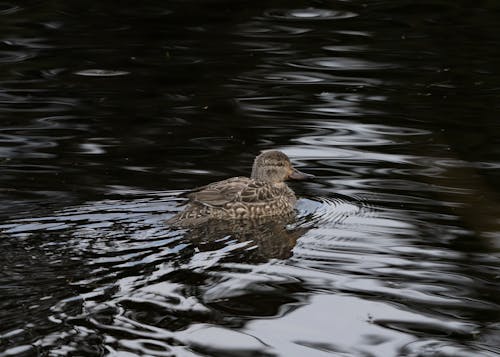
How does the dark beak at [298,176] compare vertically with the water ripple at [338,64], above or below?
below

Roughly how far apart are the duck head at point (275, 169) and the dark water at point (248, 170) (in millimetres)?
246

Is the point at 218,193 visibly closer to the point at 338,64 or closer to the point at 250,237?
the point at 250,237

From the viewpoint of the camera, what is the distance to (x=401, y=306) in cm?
711

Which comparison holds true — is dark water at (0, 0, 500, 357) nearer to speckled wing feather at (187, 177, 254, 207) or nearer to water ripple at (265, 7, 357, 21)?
water ripple at (265, 7, 357, 21)

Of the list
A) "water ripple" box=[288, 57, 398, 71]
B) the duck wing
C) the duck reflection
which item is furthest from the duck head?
"water ripple" box=[288, 57, 398, 71]

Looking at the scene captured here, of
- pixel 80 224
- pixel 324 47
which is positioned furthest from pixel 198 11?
pixel 80 224

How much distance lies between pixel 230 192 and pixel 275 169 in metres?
A: 0.87

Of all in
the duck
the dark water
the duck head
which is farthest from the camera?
the duck head

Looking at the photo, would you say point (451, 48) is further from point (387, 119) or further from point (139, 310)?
point (139, 310)

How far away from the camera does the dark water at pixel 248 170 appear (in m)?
6.75

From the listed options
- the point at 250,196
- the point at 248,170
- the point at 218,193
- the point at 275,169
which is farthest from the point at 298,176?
the point at 218,193

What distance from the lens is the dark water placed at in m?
6.75

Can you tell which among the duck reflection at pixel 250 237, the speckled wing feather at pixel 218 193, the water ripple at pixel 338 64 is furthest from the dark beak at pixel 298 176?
the water ripple at pixel 338 64

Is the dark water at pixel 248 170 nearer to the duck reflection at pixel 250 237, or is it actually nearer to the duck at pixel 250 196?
the duck reflection at pixel 250 237
